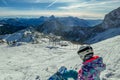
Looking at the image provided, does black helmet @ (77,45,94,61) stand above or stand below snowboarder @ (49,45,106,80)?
above

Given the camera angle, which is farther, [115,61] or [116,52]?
[116,52]

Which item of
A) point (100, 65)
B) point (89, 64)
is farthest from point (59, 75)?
point (100, 65)

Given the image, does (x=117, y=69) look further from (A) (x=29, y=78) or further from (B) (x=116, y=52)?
(A) (x=29, y=78)

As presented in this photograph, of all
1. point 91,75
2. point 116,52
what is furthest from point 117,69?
point 91,75

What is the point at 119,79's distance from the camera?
13289mm

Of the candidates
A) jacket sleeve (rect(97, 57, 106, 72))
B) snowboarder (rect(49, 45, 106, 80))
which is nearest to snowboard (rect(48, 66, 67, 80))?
snowboarder (rect(49, 45, 106, 80))

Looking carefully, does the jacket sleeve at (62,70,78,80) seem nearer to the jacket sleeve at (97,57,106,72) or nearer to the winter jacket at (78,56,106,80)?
the winter jacket at (78,56,106,80)

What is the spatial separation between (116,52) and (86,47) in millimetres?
15961

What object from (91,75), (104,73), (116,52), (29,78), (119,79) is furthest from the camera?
(116,52)

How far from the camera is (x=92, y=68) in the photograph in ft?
18.1

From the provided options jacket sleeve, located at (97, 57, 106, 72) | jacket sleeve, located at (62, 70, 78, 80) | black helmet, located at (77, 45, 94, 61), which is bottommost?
jacket sleeve, located at (62, 70, 78, 80)

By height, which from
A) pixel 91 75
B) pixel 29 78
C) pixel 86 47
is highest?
pixel 86 47

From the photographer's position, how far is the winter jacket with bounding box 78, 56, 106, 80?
545cm

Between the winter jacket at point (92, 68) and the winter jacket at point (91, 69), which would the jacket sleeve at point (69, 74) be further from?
the winter jacket at point (92, 68)
